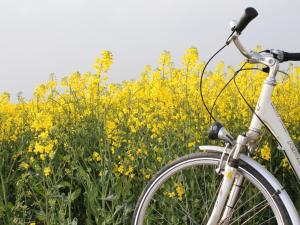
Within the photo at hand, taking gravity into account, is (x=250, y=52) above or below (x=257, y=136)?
above

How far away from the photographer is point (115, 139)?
415 cm

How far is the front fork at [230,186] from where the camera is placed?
254 centimetres

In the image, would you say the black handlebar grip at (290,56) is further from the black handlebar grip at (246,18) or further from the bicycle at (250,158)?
the black handlebar grip at (246,18)

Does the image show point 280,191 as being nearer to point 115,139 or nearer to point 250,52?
point 250,52

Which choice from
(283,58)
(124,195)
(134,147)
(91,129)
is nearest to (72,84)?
(91,129)

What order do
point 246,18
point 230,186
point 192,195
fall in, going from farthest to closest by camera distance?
point 192,195
point 230,186
point 246,18

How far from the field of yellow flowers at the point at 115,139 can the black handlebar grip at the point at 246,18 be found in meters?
1.55

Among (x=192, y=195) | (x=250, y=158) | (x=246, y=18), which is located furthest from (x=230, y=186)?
(x=192, y=195)

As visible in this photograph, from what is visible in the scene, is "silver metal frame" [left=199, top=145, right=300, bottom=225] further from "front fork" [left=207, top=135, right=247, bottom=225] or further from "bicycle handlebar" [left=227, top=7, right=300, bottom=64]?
"bicycle handlebar" [left=227, top=7, right=300, bottom=64]

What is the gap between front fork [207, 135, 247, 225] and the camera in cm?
254

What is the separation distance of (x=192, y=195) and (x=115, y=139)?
75 centimetres

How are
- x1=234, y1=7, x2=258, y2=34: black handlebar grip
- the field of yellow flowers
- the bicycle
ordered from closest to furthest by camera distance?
x1=234, y1=7, x2=258, y2=34: black handlebar grip < the bicycle < the field of yellow flowers

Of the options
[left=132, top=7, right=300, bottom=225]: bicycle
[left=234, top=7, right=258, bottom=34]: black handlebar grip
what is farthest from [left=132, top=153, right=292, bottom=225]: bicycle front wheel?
[left=234, top=7, right=258, bottom=34]: black handlebar grip

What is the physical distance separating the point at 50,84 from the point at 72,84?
0.95 ft
